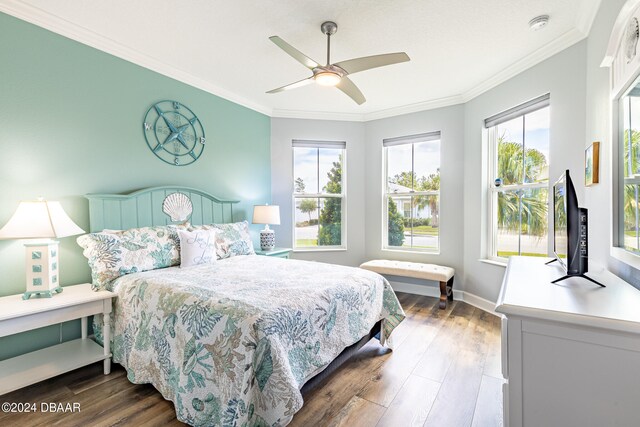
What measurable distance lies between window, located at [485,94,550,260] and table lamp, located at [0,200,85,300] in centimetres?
416

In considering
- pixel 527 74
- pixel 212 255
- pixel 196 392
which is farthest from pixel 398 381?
pixel 527 74

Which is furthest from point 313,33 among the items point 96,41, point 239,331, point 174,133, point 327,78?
point 239,331

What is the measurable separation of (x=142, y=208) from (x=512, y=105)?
4.02 meters

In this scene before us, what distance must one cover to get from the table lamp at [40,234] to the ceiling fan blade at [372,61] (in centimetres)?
233

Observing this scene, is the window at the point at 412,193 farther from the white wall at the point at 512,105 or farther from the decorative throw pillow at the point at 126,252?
the decorative throw pillow at the point at 126,252

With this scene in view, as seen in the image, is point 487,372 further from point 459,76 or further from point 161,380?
point 459,76

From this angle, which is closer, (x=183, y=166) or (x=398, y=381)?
(x=398, y=381)

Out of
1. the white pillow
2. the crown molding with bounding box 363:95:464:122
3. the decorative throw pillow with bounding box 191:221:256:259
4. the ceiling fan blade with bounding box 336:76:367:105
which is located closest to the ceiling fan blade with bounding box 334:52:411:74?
the ceiling fan blade with bounding box 336:76:367:105

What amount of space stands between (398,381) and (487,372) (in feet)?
2.29

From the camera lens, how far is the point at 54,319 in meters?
1.96

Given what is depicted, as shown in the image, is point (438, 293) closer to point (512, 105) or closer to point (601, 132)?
point (512, 105)

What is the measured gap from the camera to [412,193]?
443 centimetres

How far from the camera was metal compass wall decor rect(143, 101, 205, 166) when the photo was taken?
3.06 m

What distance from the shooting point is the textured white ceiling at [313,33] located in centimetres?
220
